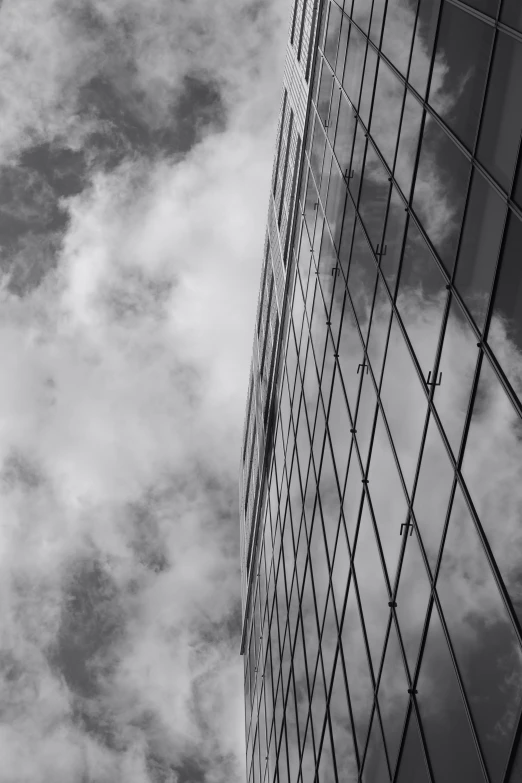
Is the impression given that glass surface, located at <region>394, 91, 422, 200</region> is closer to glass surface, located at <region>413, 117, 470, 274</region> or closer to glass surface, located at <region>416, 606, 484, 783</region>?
glass surface, located at <region>413, 117, 470, 274</region>

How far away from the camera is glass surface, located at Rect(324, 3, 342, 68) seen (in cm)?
2505

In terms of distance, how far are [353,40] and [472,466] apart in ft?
55.8

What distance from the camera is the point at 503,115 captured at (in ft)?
33.5

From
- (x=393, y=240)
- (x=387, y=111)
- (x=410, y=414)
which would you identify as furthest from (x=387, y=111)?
(x=410, y=414)

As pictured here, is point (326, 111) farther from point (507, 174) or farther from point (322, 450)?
point (507, 174)

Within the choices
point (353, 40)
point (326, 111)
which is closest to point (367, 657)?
point (353, 40)

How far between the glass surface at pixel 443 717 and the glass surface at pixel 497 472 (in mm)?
2366

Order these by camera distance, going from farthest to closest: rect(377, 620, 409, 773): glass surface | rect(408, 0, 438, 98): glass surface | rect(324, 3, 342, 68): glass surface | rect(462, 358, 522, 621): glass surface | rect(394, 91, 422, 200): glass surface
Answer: rect(324, 3, 342, 68): glass surface
rect(394, 91, 422, 200): glass surface
rect(408, 0, 438, 98): glass surface
rect(377, 620, 409, 773): glass surface
rect(462, 358, 522, 621): glass surface

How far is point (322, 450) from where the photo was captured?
2277 cm

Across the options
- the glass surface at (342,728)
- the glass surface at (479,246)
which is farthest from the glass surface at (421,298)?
the glass surface at (342,728)

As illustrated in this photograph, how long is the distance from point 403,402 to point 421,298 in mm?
2118

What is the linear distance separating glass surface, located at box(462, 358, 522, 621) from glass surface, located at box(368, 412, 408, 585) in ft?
11.4

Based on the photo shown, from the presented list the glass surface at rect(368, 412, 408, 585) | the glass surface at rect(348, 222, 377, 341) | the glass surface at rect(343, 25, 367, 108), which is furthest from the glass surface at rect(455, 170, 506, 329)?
the glass surface at rect(343, 25, 367, 108)

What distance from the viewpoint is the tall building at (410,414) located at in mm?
9492
